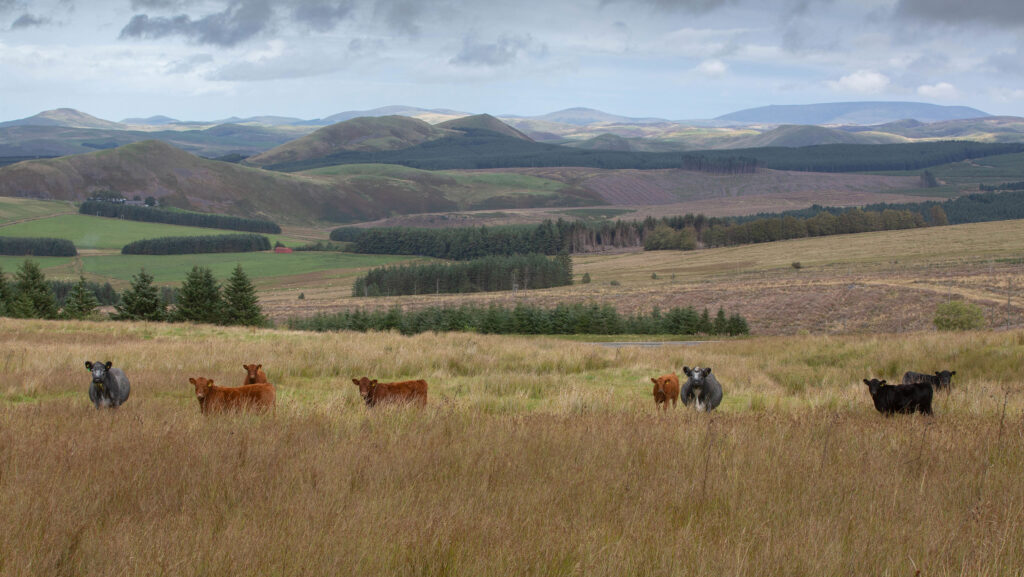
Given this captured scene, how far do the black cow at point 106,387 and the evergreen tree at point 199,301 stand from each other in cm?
4092

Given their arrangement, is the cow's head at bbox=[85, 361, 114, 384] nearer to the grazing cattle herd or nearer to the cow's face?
Answer: the grazing cattle herd

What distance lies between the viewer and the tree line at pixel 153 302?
46625mm

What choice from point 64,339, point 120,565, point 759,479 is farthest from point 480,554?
point 64,339

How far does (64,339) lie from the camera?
23047 millimetres

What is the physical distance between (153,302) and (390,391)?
41.2 m

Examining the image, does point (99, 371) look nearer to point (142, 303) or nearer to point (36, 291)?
point (142, 303)

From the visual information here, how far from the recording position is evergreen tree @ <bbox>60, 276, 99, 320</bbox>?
47.3 meters

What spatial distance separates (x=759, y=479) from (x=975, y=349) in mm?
16256

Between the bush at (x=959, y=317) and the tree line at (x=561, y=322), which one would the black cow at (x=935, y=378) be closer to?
the bush at (x=959, y=317)

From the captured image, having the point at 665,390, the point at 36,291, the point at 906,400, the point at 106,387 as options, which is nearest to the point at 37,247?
the point at 36,291

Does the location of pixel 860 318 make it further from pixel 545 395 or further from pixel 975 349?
pixel 545 395

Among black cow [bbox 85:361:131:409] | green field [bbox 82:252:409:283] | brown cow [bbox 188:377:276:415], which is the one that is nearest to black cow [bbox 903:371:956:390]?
brown cow [bbox 188:377:276:415]

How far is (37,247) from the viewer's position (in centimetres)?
15550

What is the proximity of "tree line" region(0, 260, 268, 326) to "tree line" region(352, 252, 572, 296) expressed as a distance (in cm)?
5842
